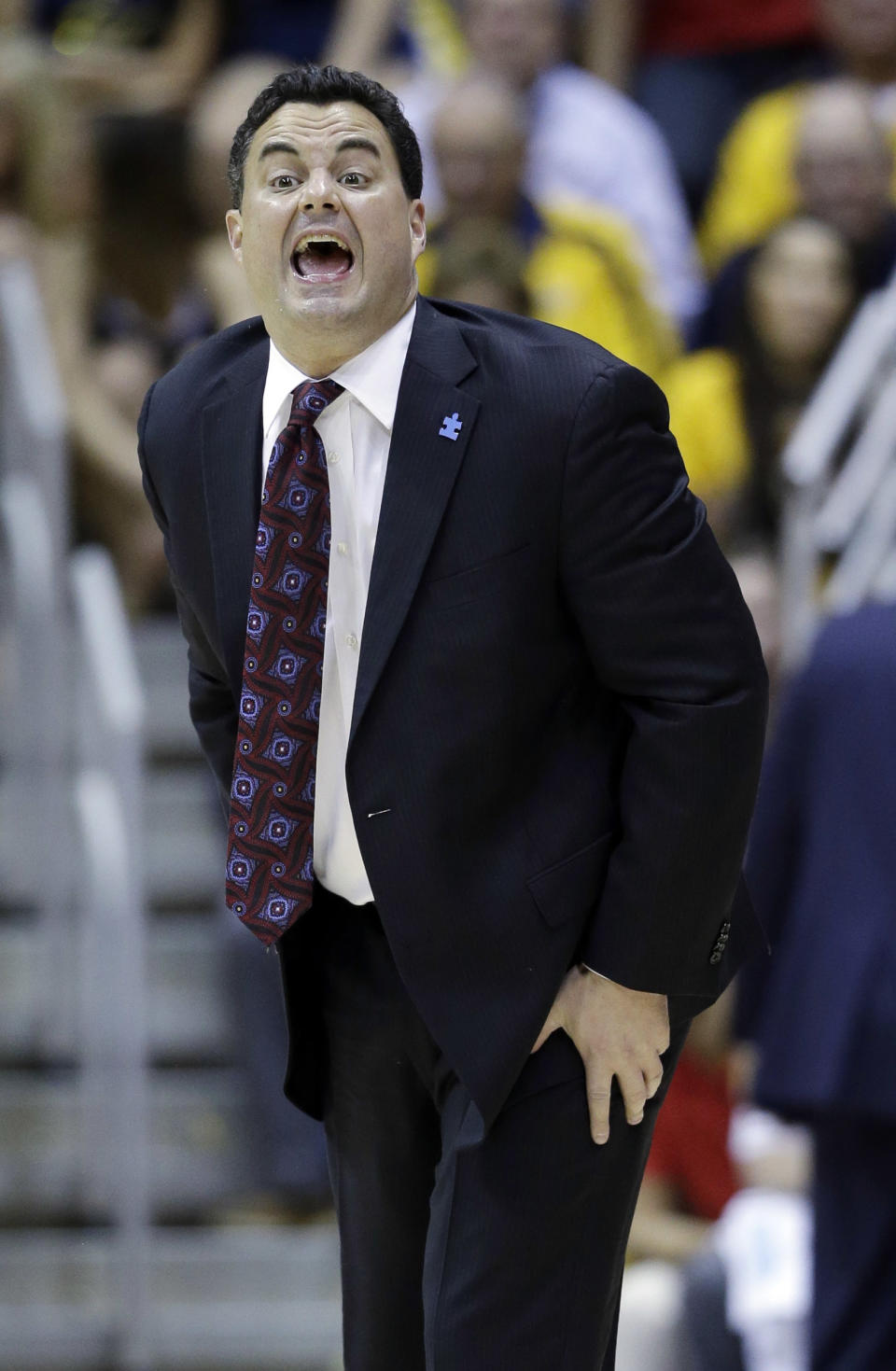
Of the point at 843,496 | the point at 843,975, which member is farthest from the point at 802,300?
the point at 843,975

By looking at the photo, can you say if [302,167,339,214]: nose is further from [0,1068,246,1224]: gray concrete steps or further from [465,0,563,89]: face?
[465,0,563,89]: face

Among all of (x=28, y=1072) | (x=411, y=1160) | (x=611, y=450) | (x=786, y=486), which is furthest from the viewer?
(x=28, y=1072)

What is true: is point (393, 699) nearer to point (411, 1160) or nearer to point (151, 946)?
point (411, 1160)

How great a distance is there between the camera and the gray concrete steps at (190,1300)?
16.5 feet

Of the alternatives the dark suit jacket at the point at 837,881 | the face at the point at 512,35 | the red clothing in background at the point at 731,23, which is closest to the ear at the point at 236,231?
the dark suit jacket at the point at 837,881

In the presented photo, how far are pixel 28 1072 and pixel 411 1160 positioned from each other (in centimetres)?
326

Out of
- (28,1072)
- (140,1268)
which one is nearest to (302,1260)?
(140,1268)

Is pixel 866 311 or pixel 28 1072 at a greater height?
pixel 866 311

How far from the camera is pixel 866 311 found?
16.9 ft

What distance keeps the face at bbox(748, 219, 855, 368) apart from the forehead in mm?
3420

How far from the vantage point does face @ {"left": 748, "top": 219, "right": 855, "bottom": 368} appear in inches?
212

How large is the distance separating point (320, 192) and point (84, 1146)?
11.6 feet

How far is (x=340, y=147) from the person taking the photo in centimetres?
207

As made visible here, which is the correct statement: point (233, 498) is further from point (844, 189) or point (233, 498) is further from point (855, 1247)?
point (844, 189)
